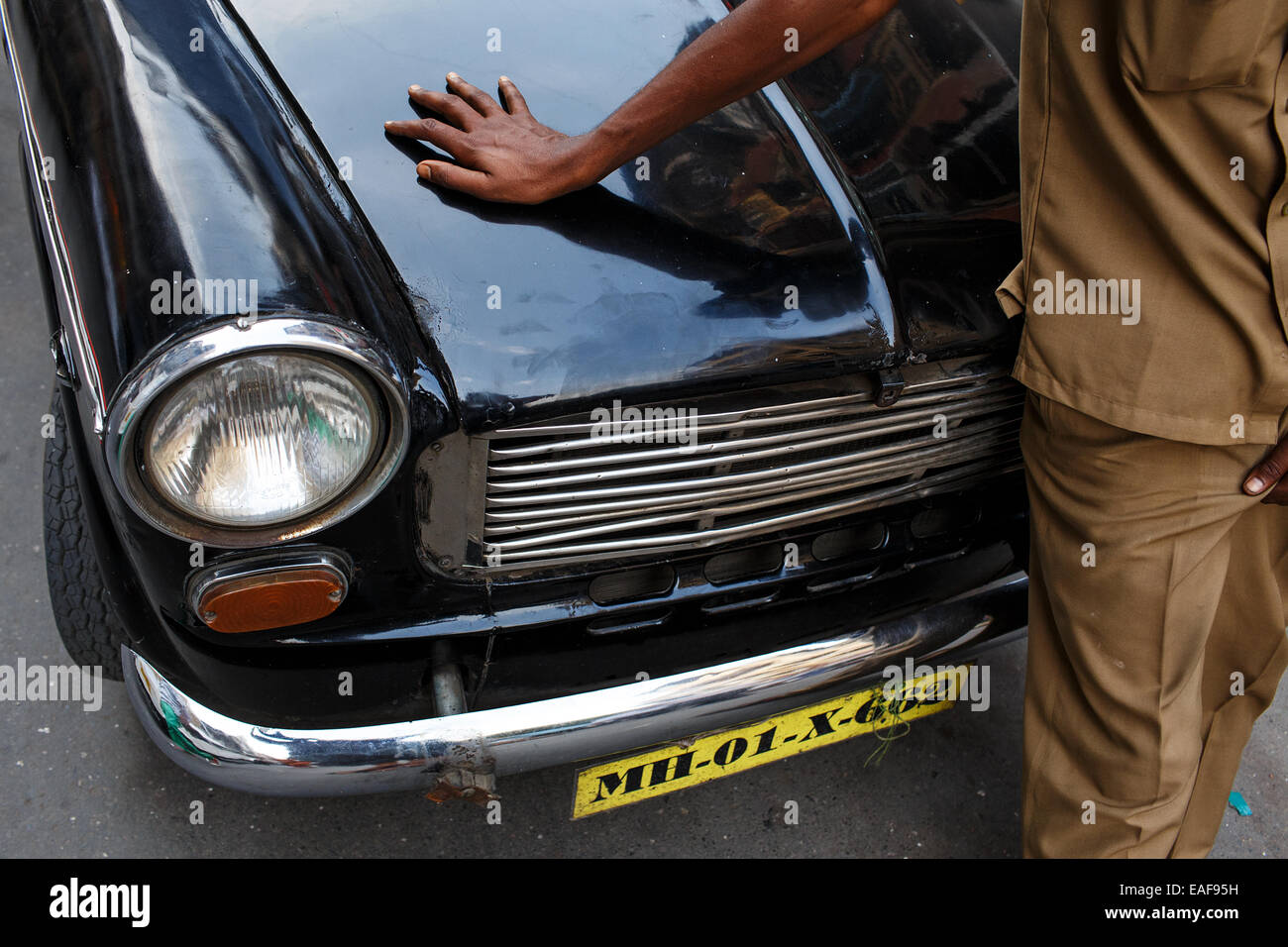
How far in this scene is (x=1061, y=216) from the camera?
163 cm

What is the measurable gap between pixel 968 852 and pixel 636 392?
138cm

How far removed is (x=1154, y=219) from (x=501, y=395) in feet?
3.10

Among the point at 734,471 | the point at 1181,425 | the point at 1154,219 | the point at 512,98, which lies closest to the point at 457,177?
the point at 512,98

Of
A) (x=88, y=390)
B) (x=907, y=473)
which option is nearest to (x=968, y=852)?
(x=907, y=473)

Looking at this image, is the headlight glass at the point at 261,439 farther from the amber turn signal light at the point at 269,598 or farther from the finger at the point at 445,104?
the finger at the point at 445,104

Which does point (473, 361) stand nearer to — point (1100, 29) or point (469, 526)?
point (469, 526)

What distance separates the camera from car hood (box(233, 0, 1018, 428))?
5.08 feet

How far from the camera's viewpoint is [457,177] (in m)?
1.67

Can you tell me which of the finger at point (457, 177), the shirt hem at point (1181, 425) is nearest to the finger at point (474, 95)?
the finger at point (457, 177)

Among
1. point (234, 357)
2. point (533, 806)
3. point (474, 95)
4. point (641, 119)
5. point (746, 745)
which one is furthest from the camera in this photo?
point (533, 806)

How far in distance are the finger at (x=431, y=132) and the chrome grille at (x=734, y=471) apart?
0.52m

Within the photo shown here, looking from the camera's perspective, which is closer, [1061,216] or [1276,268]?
[1276,268]

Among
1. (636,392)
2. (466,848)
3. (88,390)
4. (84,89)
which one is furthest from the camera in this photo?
(466,848)

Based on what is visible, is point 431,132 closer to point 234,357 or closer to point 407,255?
point 407,255
